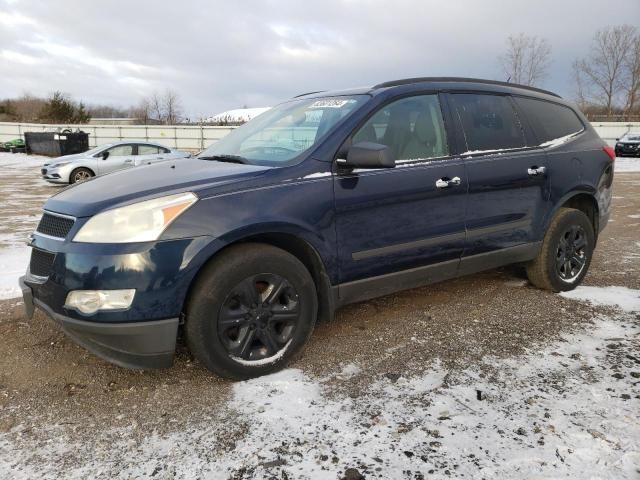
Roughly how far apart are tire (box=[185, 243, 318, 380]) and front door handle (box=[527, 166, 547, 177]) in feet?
7.08

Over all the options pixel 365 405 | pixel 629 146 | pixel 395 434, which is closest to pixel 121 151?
pixel 365 405

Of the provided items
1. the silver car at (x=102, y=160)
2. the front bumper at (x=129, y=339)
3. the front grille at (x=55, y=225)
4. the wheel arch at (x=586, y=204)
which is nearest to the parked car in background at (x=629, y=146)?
the silver car at (x=102, y=160)

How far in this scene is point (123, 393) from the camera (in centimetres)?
276

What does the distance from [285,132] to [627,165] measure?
Answer: 81.5 ft

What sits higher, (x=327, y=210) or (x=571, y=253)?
(x=327, y=210)

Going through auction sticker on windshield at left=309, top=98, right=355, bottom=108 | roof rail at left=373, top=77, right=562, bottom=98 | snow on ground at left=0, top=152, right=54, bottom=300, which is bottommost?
snow on ground at left=0, top=152, right=54, bottom=300

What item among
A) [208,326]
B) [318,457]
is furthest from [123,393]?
[318,457]

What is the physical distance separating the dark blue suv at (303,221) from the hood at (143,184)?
0.02 m

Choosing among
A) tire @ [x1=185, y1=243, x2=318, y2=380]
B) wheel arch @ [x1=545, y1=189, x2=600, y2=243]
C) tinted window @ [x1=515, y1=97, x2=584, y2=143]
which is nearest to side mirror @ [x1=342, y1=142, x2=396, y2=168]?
tire @ [x1=185, y1=243, x2=318, y2=380]

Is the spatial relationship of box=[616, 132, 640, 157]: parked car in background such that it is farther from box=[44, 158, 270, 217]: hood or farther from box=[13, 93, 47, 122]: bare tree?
box=[13, 93, 47, 122]: bare tree

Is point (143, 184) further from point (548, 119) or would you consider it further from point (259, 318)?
point (548, 119)

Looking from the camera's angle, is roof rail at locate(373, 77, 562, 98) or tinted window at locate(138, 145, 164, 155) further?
tinted window at locate(138, 145, 164, 155)

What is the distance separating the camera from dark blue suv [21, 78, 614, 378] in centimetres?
256

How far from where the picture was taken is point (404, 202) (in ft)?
10.9
